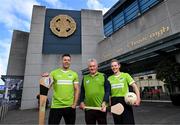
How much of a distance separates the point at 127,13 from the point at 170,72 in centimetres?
1576

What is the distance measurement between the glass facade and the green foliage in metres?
11.1

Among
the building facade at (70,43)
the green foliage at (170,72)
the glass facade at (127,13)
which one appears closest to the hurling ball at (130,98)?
the green foliage at (170,72)

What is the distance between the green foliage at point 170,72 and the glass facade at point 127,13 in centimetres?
1111

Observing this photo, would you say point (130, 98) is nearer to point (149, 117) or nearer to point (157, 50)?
point (149, 117)

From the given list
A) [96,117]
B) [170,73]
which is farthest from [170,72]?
[96,117]

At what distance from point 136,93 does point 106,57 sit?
1418 centimetres

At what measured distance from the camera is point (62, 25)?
18031 millimetres

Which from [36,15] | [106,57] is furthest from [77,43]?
[36,15]

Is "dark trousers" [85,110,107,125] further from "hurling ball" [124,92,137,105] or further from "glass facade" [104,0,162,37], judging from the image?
"glass facade" [104,0,162,37]

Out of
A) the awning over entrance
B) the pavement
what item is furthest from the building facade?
the pavement

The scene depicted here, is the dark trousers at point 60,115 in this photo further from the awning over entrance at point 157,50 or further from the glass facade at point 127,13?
the glass facade at point 127,13

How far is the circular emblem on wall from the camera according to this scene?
58.6 ft

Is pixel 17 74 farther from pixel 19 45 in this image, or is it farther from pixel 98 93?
pixel 98 93

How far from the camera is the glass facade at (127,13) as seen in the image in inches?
799
